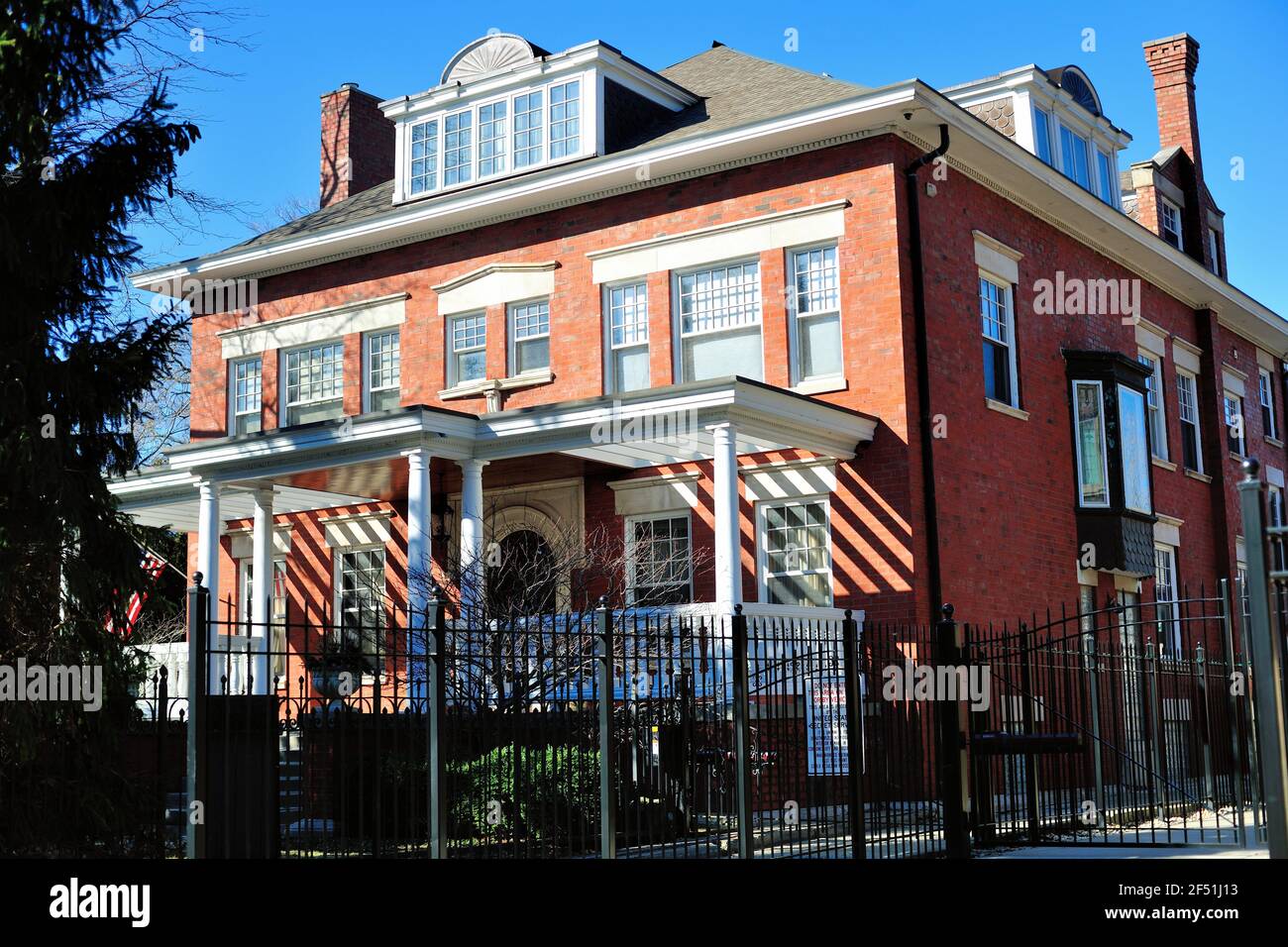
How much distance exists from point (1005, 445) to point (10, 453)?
45.1 feet

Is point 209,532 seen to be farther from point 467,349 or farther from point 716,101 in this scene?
point 716,101

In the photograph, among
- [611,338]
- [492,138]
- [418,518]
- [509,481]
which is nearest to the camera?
[418,518]

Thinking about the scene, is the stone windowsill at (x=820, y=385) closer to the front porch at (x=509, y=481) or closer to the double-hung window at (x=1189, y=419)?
the front porch at (x=509, y=481)

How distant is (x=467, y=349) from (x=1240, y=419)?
15537mm

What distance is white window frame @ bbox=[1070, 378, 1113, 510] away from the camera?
22.7 metres

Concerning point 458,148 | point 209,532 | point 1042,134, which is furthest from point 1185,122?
point 209,532

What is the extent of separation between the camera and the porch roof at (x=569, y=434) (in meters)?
17.7

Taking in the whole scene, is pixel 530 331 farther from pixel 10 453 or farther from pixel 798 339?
pixel 10 453

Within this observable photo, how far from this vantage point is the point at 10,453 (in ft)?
39.8

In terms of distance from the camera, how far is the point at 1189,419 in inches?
1067

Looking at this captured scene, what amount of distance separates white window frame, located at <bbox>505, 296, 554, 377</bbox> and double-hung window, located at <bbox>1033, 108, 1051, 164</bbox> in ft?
26.6

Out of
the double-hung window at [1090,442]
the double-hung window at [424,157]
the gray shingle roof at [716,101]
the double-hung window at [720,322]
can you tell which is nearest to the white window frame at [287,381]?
the gray shingle roof at [716,101]

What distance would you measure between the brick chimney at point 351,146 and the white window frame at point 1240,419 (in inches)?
645

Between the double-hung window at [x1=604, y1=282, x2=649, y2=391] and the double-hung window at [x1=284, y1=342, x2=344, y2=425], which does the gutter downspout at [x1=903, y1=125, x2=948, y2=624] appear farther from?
the double-hung window at [x1=284, y1=342, x2=344, y2=425]
